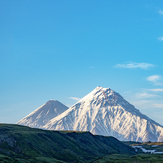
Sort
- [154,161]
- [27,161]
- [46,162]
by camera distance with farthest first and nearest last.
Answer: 1. [154,161]
2. [46,162]
3. [27,161]

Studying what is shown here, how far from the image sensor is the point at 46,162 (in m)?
148

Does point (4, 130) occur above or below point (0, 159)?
above

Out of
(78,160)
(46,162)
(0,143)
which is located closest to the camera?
(46,162)

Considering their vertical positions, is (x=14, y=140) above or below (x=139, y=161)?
above

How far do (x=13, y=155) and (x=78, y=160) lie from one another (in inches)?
2153

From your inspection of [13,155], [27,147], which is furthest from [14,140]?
[13,155]

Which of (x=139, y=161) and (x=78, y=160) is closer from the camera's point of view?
(x=139, y=161)

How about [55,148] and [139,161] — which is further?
[55,148]

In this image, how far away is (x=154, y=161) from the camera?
174 m

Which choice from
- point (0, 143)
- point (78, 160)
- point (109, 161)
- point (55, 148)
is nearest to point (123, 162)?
point (109, 161)

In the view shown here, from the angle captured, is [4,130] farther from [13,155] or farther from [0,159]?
[0,159]

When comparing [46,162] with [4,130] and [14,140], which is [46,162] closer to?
[14,140]

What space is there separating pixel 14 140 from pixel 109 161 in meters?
65.6

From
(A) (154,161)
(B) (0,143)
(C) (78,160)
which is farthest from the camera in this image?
(C) (78,160)
